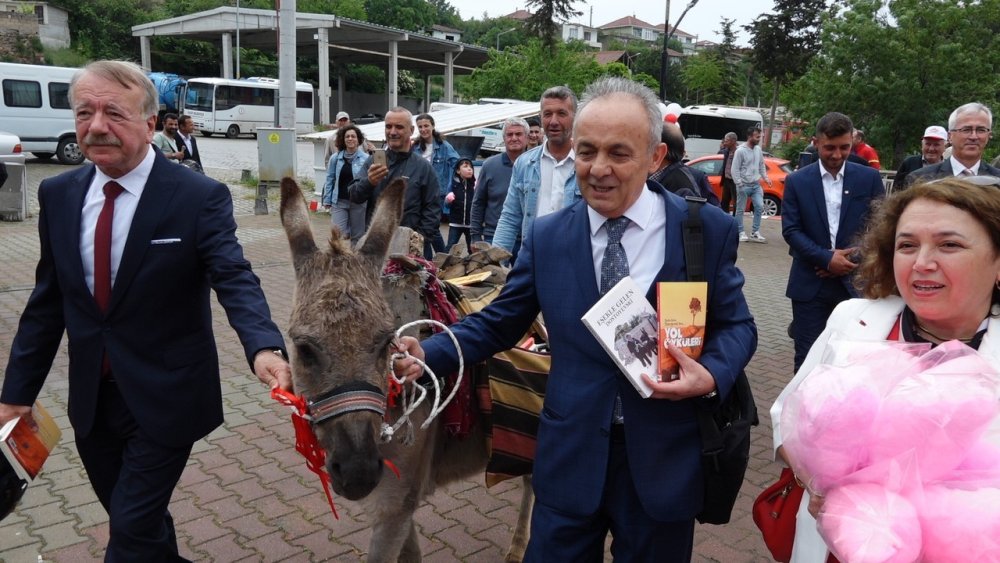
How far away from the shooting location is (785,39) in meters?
44.9

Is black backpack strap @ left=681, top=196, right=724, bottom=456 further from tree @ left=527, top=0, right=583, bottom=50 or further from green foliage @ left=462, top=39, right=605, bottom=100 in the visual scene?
tree @ left=527, top=0, right=583, bottom=50

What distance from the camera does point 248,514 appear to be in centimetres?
425

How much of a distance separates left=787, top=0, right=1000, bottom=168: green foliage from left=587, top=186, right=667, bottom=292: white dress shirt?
70.6ft

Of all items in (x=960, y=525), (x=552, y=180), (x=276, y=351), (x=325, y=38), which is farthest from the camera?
(x=325, y=38)

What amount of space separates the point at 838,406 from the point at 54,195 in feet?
9.50

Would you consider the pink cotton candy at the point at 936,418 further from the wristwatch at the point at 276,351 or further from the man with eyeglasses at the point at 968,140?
the man with eyeglasses at the point at 968,140

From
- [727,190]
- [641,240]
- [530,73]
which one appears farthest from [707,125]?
[641,240]

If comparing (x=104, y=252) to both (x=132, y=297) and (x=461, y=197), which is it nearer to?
(x=132, y=297)

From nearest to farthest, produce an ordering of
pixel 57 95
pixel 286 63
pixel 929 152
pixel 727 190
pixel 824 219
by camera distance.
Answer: pixel 824 219, pixel 929 152, pixel 286 63, pixel 727 190, pixel 57 95

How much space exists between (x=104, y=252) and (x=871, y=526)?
2665mm

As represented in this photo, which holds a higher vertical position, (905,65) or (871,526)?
(905,65)

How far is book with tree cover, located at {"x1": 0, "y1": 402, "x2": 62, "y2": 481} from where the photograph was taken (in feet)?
8.70

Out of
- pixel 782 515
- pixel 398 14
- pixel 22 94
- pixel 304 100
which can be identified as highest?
pixel 398 14

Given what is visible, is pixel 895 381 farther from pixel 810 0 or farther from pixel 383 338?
pixel 810 0
